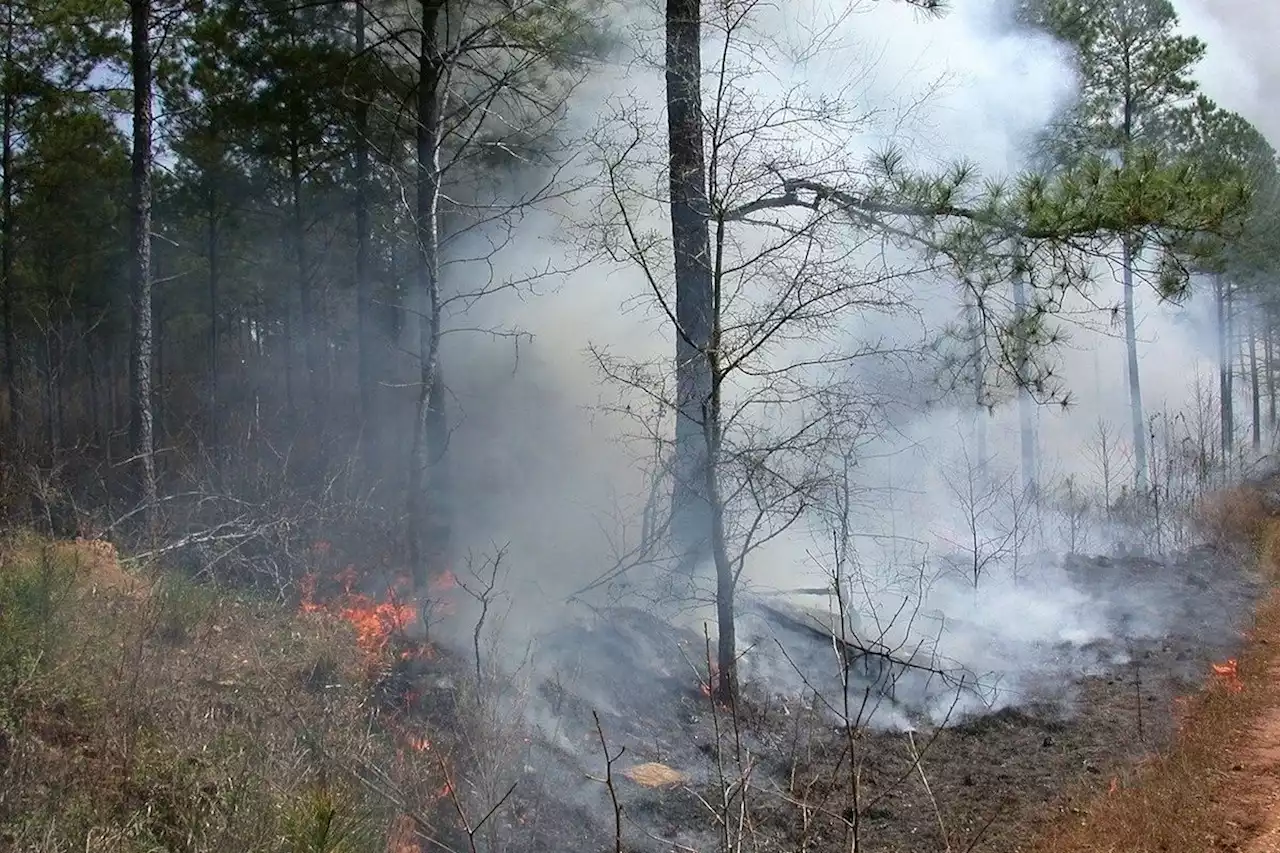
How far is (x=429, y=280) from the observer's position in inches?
311

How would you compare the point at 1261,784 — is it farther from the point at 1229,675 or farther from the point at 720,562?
the point at 720,562

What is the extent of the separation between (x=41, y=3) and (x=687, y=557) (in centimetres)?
1169

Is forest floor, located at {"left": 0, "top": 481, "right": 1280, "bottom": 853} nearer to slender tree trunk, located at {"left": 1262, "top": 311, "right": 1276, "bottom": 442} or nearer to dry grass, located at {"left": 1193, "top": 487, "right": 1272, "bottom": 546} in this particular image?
dry grass, located at {"left": 1193, "top": 487, "right": 1272, "bottom": 546}

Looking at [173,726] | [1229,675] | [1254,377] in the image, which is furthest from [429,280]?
[1254,377]

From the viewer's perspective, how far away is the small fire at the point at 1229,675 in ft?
23.9

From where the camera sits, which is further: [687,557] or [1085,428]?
[1085,428]

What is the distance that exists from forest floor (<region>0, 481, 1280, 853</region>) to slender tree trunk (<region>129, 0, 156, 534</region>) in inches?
68.7

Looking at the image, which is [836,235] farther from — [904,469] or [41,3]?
[41,3]

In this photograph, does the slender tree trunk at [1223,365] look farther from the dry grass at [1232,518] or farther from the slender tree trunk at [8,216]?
the slender tree trunk at [8,216]

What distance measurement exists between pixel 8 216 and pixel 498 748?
14.2 metres

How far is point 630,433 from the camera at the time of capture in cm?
714

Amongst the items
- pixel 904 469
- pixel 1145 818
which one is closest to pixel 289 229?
pixel 904 469

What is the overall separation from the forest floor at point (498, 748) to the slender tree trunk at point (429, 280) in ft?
2.81

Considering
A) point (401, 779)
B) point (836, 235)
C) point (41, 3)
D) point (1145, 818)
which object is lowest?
point (1145, 818)
